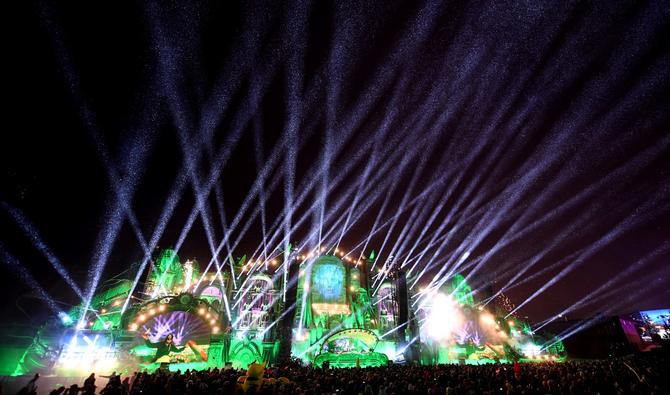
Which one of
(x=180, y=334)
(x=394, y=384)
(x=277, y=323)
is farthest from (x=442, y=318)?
(x=394, y=384)

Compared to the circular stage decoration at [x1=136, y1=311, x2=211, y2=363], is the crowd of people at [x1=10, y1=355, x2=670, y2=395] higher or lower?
lower

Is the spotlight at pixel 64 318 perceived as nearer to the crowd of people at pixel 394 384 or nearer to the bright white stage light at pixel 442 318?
the crowd of people at pixel 394 384

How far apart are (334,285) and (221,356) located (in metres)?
22.0

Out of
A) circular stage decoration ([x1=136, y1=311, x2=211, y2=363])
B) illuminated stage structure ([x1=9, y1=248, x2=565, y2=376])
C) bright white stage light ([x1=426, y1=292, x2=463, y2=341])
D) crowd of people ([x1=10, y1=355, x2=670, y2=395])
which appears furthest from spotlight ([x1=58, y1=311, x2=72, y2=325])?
bright white stage light ([x1=426, y1=292, x2=463, y2=341])

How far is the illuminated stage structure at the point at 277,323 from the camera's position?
87.7ft

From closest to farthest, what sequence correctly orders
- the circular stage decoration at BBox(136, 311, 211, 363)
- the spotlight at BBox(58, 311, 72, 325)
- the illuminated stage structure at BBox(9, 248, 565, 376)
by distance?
the spotlight at BBox(58, 311, 72, 325) < the illuminated stage structure at BBox(9, 248, 565, 376) < the circular stage decoration at BBox(136, 311, 211, 363)

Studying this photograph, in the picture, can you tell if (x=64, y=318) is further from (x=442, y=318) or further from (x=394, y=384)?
(x=442, y=318)

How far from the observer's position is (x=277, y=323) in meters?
31.3

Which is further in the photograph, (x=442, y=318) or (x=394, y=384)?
(x=442, y=318)

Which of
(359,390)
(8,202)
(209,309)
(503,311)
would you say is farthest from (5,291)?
(503,311)

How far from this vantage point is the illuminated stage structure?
26.7 metres

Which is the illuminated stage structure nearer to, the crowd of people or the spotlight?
the spotlight

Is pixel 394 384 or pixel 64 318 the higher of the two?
pixel 64 318

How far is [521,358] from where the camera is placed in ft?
143
